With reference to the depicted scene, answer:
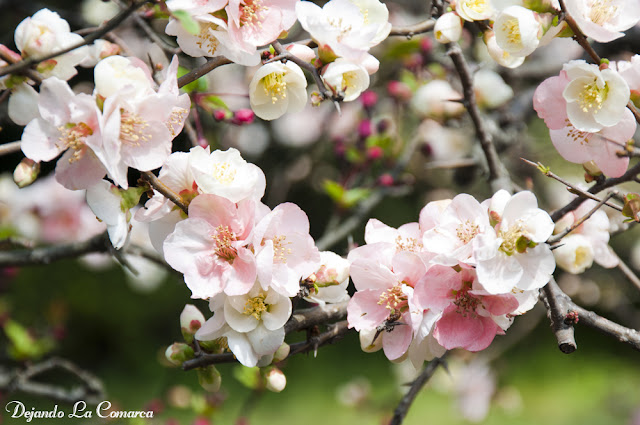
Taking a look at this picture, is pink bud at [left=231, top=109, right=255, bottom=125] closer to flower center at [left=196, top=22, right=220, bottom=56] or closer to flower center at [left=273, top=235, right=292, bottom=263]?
flower center at [left=196, top=22, right=220, bottom=56]

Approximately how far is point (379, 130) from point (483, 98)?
0.99ft

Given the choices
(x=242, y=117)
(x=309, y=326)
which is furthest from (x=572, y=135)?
(x=242, y=117)

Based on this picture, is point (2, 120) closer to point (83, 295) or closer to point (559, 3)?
point (559, 3)

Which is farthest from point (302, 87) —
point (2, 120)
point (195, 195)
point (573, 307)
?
point (2, 120)

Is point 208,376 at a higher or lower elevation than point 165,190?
lower

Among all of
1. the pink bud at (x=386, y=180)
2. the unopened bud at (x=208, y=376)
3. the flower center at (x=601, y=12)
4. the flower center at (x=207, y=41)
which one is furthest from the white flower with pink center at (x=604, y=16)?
the pink bud at (x=386, y=180)

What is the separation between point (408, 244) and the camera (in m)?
0.72

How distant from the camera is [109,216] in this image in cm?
65

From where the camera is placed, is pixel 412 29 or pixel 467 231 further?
pixel 412 29

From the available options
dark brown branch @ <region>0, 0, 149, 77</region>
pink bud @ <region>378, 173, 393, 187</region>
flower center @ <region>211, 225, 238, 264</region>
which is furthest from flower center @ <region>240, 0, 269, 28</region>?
pink bud @ <region>378, 173, 393, 187</region>

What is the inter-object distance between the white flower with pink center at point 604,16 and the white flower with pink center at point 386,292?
0.37 metres

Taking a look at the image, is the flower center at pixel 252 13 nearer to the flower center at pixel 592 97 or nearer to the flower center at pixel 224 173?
the flower center at pixel 224 173

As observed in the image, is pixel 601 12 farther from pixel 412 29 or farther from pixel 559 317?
pixel 559 317

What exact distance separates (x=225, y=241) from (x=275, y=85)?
0.23 m
